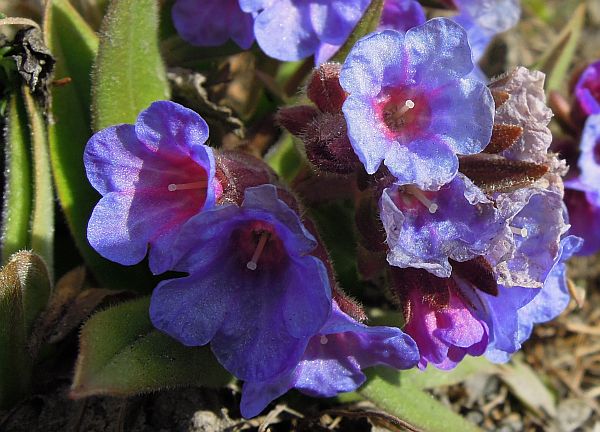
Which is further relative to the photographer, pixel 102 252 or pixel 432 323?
pixel 432 323

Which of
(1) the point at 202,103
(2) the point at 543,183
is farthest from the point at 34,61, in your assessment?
(2) the point at 543,183

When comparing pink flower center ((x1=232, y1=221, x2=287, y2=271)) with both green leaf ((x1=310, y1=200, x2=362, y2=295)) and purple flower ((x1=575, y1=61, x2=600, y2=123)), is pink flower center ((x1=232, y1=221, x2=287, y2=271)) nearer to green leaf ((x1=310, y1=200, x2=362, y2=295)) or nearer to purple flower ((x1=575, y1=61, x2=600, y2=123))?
green leaf ((x1=310, y1=200, x2=362, y2=295))

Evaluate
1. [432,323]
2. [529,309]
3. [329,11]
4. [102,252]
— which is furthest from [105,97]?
[529,309]

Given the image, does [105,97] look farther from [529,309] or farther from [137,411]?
[529,309]

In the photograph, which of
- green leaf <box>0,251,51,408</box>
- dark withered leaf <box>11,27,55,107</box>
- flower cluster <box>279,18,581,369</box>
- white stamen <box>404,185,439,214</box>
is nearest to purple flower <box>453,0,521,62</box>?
flower cluster <box>279,18,581,369</box>

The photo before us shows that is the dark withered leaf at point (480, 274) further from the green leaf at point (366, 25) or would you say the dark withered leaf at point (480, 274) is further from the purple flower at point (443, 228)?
the green leaf at point (366, 25)

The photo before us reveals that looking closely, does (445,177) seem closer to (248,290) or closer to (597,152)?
(248,290)
